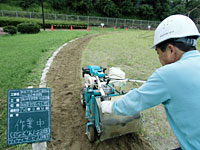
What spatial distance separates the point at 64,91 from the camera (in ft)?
14.5

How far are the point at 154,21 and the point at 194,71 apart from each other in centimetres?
4807

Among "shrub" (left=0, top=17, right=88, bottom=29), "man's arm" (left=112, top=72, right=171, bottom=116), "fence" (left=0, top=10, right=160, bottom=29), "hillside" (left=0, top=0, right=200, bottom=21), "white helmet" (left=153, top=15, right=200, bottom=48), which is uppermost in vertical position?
"hillside" (left=0, top=0, right=200, bottom=21)

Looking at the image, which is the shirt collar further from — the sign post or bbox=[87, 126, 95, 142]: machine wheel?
the sign post

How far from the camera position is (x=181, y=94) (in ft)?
3.87

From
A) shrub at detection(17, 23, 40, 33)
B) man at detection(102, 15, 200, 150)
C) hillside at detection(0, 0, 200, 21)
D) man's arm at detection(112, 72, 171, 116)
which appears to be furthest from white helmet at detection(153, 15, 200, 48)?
hillside at detection(0, 0, 200, 21)

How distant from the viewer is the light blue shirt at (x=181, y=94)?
1.17 meters

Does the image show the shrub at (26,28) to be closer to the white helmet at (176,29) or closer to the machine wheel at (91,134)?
the machine wheel at (91,134)

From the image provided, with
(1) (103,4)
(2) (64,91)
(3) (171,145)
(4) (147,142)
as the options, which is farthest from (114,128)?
(1) (103,4)

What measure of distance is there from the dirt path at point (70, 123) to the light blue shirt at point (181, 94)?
1.58 m

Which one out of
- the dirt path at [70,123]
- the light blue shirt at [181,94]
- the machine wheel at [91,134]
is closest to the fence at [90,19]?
the dirt path at [70,123]

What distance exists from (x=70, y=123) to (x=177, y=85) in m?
2.51

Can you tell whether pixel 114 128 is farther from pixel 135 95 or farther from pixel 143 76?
pixel 143 76

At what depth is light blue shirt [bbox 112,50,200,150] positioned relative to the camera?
1.17m

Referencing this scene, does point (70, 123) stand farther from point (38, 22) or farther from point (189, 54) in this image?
point (38, 22)
